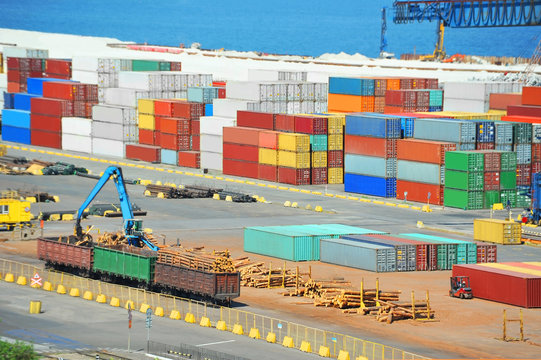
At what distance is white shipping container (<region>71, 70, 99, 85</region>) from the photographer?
15325 centimetres

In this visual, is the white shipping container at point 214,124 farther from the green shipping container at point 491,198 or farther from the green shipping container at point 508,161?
the green shipping container at point 508,161

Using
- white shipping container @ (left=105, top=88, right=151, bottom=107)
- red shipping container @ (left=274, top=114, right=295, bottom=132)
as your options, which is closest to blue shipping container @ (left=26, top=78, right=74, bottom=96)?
white shipping container @ (left=105, top=88, right=151, bottom=107)

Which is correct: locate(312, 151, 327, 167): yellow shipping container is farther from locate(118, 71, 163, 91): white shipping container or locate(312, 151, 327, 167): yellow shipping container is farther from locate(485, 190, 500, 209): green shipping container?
locate(118, 71, 163, 91): white shipping container

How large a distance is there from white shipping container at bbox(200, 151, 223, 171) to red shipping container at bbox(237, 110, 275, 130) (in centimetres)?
509

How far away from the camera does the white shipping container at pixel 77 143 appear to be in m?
143

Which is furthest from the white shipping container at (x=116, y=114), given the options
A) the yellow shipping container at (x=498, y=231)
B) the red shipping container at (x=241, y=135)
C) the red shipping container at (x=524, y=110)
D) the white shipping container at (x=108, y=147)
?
the yellow shipping container at (x=498, y=231)

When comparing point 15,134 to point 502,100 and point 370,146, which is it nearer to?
point 370,146

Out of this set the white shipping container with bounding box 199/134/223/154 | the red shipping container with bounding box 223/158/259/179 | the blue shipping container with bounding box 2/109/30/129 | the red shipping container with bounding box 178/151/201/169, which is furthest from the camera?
the blue shipping container with bounding box 2/109/30/129

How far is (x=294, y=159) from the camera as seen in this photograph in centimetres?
11419

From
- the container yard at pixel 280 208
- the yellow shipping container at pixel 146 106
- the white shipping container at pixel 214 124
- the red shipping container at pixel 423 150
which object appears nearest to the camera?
the container yard at pixel 280 208

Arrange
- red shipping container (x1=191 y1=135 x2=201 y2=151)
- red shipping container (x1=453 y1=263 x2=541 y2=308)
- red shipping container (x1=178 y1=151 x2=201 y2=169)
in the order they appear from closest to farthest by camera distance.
Answer: red shipping container (x1=453 y1=263 x2=541 y2=308), red shipping container (x1=178 y1=151 x2=201 y2=169), red shipping container (x1=191 y1=135 x2=201 y2=151)

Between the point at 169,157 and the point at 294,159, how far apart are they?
22098 millimetres

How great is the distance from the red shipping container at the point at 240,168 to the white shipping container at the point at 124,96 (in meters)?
20.1

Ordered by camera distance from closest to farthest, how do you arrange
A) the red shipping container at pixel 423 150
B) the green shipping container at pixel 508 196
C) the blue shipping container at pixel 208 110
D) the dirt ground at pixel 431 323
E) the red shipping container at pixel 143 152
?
the dirt ground at pixel 431 323, the red shipping container at pixel 423 150, the green shipping container at pixel 508 196, the blue shipping container at pixel 208 110, the red shipping container at pixel 143 152
